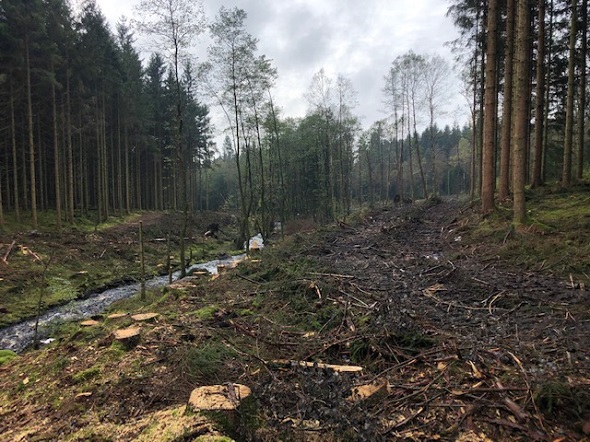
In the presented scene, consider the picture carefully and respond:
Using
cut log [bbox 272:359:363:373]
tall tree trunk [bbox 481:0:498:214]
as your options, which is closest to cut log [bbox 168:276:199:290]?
cut log [bbox 272:359:363:373]

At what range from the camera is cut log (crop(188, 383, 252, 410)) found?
8.96ft

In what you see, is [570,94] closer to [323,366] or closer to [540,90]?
[540,90]

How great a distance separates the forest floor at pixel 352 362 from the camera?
2572 millimetres

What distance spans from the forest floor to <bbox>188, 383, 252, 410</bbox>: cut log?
64mm

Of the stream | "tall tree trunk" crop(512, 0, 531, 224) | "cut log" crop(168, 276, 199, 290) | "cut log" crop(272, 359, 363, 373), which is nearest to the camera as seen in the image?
"cut log" crop(272, 359, 363, 373)

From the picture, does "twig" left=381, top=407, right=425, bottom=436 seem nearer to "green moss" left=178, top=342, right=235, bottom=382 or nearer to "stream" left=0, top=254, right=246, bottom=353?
"green moss" left=178, top=342, right=235, bottom=382

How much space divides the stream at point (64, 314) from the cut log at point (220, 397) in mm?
6355

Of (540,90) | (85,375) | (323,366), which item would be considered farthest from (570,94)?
(85,375)

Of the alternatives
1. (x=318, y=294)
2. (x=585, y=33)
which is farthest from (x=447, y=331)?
(x=585, y=33)

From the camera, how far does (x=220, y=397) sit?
9.36 ft

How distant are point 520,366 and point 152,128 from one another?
3591 centimetres

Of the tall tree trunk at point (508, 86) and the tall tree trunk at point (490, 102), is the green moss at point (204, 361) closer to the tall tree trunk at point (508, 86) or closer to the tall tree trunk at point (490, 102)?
the tall tree trunk at point (490, 102)

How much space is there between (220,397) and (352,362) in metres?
1.50

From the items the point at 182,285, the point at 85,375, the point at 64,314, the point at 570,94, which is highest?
the point at 570,94
